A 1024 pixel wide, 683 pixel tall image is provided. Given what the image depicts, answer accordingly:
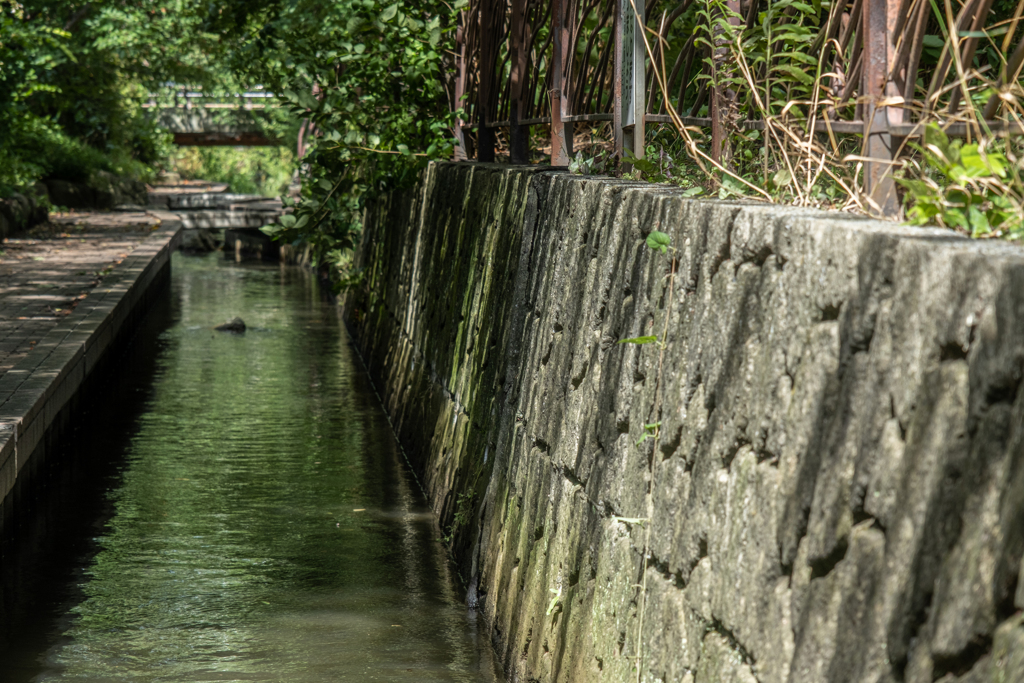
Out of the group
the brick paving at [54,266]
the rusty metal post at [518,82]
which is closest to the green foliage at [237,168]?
the brick paving at [54,266]

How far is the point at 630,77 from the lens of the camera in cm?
452

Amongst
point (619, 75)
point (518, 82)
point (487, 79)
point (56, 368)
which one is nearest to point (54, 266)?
point (56, 368)

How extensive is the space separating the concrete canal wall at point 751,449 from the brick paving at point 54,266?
4.57 metres

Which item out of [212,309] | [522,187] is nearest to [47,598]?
[522,187]

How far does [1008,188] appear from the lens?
214 cm

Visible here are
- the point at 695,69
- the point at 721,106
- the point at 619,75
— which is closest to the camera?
the point at 721,106

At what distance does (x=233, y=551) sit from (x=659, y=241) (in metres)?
4.03

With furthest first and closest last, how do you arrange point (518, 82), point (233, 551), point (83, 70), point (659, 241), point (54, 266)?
1. point (83, 70)
2. point (54, 266)
3. point (518, 82)
4. point (233, 551)
5. point (659, 241)

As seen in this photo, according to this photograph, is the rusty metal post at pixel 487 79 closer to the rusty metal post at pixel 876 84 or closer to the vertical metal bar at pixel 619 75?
the vertical metal bar at pixel 619 75

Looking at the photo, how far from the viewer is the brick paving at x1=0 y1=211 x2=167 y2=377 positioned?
9500 mm

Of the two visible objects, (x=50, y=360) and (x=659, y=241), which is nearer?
(x=659, y=241)

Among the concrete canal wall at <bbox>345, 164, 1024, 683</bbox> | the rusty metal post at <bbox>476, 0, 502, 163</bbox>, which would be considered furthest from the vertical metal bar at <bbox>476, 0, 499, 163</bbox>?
the concrete canal wall at <bbox>345, 164, 1024, 683</bbox>

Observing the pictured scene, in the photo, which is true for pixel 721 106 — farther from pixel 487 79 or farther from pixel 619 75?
pixel 487 79

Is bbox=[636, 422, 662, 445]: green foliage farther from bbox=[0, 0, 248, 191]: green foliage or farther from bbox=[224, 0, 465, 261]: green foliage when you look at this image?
bbox=[0, 0, 248, 191]: green foliage
